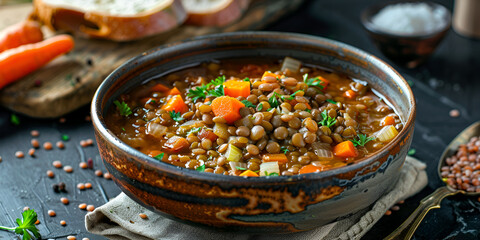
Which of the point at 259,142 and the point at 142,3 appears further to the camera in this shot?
the point at 142,3

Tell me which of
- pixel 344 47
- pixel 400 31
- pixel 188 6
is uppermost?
pixel 344 47

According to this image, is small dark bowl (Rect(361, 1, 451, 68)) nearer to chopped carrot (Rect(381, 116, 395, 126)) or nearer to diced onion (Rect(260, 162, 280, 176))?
chopped carrot (Rect(381, 116, 395, 126))

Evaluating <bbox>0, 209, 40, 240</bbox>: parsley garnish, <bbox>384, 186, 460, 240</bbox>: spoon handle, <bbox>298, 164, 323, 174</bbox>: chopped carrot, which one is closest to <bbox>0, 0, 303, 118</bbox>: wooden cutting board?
<bbox>0, 209, 40, 240</bbox>: parsley garnish

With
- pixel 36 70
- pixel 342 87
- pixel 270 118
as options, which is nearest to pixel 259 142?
pixel 270 118

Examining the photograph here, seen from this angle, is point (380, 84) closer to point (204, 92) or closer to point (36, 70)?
point (204, 92)

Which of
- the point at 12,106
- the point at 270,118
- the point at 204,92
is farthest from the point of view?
the point at 12,106

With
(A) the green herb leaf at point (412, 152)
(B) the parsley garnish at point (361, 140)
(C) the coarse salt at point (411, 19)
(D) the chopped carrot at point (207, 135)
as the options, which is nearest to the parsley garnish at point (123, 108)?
(D) the chopped carrot at point (207, 135)

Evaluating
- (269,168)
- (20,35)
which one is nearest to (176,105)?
(269,168)
